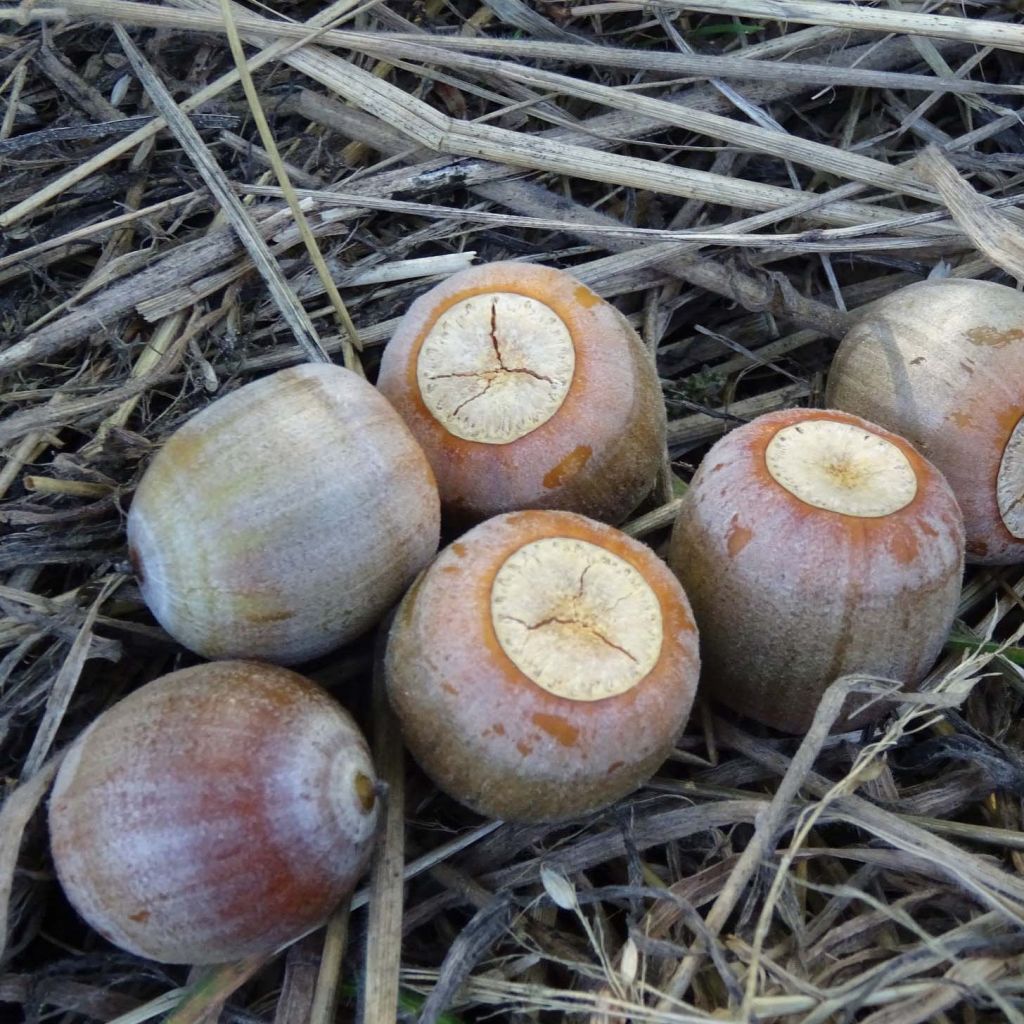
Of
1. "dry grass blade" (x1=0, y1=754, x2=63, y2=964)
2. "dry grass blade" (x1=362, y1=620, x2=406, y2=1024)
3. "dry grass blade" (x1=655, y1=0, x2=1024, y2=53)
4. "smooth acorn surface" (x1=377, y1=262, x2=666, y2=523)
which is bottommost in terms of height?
"dry grass blade" (x1=362, y1=620, x2=406, y2=1024)

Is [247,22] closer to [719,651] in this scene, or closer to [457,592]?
[457,592]

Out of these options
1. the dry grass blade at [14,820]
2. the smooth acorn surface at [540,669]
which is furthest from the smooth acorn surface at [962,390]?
the dry grass blade at [14,820]

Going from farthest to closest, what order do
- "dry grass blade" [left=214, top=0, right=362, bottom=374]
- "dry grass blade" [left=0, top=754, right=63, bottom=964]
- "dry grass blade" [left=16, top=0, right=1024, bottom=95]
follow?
"dry grass blade" [left=16, top=0, right=1024, bottom=95] → "dry grass blade" [left=214, top=0, right=362, bottom=374] → "dry grass blade" [left=0, top=754, right=63, bottom=964]

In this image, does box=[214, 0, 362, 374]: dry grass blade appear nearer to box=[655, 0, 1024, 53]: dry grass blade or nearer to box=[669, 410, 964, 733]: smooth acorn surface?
box=[669, 410, 964, 733]: smooth acorn surface

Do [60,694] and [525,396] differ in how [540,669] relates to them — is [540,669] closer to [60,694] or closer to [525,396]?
[525,396]

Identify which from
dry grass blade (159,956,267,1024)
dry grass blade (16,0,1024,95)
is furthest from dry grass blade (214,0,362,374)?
dry grass blade (159,956,267,1024)

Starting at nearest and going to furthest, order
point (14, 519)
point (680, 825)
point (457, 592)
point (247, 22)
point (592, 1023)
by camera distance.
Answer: point (592, 1023), point (457, 592), point (680, 825), point (14, 519), point (247, 22)

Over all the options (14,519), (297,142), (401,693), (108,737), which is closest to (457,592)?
(401,693)

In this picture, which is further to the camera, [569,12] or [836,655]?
[569,12]
